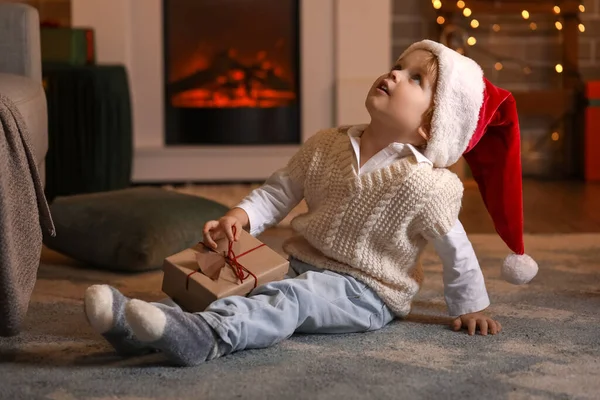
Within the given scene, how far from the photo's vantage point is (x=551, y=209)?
3.12 m

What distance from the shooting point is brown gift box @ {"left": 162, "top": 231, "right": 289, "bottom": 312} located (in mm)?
1526

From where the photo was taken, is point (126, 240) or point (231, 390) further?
point (126, 240)

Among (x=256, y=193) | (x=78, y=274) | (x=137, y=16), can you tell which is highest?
(x=137, y=16)

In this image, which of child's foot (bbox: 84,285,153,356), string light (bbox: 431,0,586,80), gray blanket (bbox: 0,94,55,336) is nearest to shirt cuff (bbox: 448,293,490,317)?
child's foot (bbox: 84,285,153,356)

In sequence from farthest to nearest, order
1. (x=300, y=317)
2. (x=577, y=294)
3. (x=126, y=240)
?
1. (x=126, y=240)
2. (x=577, y=294)
3. (x=300, y=317)

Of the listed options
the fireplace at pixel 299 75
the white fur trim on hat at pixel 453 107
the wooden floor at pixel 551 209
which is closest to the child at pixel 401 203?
the white fur trim on hat at pixel 453 107

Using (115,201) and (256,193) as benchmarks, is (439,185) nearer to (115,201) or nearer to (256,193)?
(256,193)

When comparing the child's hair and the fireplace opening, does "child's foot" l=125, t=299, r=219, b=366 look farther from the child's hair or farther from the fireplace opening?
the fireplace opening

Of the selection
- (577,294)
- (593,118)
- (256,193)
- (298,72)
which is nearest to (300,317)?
(256,193)

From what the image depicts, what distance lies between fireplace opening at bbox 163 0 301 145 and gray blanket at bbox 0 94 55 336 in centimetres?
208

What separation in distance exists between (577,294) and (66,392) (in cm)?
108

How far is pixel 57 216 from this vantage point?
7.45ft

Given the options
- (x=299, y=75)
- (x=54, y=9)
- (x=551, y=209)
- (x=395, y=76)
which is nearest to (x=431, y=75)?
(x=395, y=76)

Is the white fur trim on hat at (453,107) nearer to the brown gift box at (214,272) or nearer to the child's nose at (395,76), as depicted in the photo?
the child's nose at (395,76)
